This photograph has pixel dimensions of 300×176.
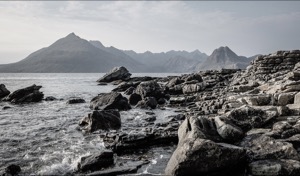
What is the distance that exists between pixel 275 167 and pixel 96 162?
10.3 metres

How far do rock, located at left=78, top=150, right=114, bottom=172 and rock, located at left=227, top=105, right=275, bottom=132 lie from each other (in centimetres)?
961

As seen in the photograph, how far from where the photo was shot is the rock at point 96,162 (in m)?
16.6

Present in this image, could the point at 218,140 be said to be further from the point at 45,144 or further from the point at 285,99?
the point at 45,144

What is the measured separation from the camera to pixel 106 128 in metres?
27.7

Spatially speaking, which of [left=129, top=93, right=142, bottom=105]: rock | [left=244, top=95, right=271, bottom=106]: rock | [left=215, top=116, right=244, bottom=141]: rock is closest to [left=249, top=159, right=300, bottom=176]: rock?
[left=215, top=116, right=244, bottom=141]: rock

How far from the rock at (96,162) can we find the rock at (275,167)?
8616 millimetres

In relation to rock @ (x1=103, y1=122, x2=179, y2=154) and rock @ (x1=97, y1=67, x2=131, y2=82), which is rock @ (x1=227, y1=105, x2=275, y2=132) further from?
rock @ (x1=97, y1=67, x2=131, y2=82)

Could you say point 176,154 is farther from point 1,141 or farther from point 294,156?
point 1,141

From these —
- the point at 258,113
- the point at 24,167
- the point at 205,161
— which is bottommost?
the point at 24,167

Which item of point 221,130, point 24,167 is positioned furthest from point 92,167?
point 221,130

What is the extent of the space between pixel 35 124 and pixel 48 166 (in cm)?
1570

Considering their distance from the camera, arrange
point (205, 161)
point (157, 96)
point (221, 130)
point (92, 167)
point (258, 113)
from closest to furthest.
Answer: point (205, 161) → point (92, 167) → point (221, 130) → point (258, 113) → point (157, 96)

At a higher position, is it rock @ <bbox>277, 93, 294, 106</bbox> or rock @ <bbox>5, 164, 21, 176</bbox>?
rock @ <bbox>277, 93, 294, 106</bbox>

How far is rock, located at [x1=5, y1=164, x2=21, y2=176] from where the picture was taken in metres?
16.2
